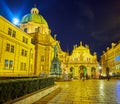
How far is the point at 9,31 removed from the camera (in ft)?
99.4

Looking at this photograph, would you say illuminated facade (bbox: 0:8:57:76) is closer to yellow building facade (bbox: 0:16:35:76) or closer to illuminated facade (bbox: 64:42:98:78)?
yellow building facade (bbox: 0:16:35:76)

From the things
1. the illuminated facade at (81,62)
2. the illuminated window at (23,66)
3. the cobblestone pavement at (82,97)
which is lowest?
the cobblestone pavement at (82,97)

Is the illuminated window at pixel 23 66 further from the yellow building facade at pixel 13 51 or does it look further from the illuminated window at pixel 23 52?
the illuminated window at pixel 23 52

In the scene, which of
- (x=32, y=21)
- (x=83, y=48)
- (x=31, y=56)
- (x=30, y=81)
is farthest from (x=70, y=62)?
(x=30, y=81)

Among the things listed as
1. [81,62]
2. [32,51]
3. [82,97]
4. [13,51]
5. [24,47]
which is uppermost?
[24,47]

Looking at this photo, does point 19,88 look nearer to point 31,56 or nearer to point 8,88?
point 8,88

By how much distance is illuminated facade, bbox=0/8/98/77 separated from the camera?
28.9 m

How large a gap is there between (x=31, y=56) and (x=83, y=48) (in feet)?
112

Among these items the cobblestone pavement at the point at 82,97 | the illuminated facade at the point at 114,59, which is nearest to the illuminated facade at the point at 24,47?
the cobblestone pavement at the point at 82,97

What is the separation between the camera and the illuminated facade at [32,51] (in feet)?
94.7

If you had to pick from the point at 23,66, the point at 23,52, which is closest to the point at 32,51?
→ the point at 23,52

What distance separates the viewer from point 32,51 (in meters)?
43.1

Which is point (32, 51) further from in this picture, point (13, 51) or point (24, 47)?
point (13, 51)

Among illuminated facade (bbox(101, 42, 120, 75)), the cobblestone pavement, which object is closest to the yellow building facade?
the cobblestone pavement
